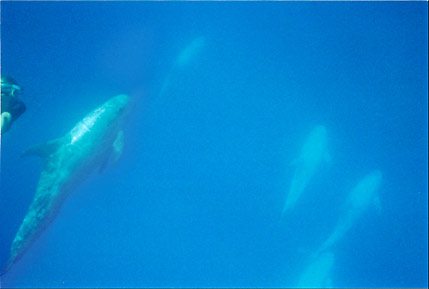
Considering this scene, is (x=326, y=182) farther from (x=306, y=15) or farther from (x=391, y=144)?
(x=306, y=15)

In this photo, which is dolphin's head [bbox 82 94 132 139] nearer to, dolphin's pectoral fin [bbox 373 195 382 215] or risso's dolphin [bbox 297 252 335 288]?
risso's dolphin [bbox 297 252 335 288]

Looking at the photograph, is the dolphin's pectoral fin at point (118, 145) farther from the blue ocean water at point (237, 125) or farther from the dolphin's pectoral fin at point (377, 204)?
the dolphin's pectoral fin at point (377, 204)

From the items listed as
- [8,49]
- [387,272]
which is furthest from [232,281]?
[8,49]

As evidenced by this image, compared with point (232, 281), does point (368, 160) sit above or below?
above

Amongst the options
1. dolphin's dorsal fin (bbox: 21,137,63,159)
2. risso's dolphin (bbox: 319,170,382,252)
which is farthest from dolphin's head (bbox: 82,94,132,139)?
risso's dolphin (bbox: 319,170,382,252)

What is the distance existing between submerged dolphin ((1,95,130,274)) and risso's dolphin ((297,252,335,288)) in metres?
7.99

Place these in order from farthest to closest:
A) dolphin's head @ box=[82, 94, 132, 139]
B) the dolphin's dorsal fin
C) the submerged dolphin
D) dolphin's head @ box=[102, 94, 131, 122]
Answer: dolphin's head @ box=[102, 94, 131, 122] < dolphin's head @ box=[82, 94, 132, 139] < the submerged dolphin < the dolphin's dorsal fin

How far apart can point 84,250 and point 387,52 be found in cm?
1183

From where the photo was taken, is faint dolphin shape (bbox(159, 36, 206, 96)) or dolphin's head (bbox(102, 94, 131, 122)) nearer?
dolphin's head (bbox(102, 94, 131, 122))

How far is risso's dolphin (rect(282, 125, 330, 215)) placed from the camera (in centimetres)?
1073

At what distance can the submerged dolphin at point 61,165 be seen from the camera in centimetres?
818

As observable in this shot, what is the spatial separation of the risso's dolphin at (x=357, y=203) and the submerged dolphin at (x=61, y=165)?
8.06 meters

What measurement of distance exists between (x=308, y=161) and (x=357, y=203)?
7.67 feet

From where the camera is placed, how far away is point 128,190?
10.4m
